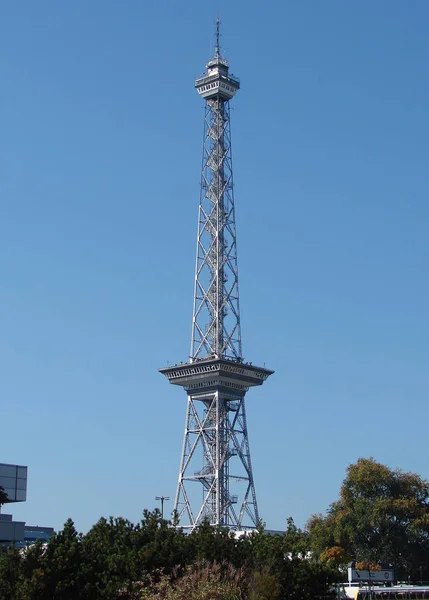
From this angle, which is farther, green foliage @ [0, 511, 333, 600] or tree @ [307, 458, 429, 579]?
tree @ [307, 458, 429, 579]

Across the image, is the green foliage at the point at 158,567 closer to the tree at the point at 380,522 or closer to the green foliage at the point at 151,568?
the green foliage at the point at 151,568

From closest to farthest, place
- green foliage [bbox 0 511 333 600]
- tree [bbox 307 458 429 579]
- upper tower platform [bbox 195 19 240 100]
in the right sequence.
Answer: green foliage [bbox 0 511 333 600], tree [bbox 307 458 429 579], upper tower platform [bbox 195 19 240 100]

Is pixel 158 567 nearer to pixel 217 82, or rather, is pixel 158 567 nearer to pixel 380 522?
pixel 380 522

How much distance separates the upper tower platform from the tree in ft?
222

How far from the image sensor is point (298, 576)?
192 feet

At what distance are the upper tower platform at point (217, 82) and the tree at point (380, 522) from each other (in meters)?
67.5

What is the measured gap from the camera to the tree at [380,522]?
123m

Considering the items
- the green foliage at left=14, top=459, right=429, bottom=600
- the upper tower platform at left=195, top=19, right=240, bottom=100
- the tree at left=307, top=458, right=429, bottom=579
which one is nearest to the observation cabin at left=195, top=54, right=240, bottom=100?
the upper tower platform at left=195, top=19, right=240, bottom=100

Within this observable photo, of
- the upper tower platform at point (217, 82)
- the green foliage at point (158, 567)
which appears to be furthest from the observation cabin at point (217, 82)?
the green foliage at point (158, 567)

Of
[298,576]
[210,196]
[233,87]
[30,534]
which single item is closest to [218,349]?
[210,196]

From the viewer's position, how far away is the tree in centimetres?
12262

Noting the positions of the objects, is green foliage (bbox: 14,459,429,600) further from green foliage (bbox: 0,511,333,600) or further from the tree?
the tree

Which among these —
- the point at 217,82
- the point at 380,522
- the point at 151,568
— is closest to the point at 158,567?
the point at 151,568

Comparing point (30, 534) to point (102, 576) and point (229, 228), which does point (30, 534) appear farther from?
point (102, 576)
